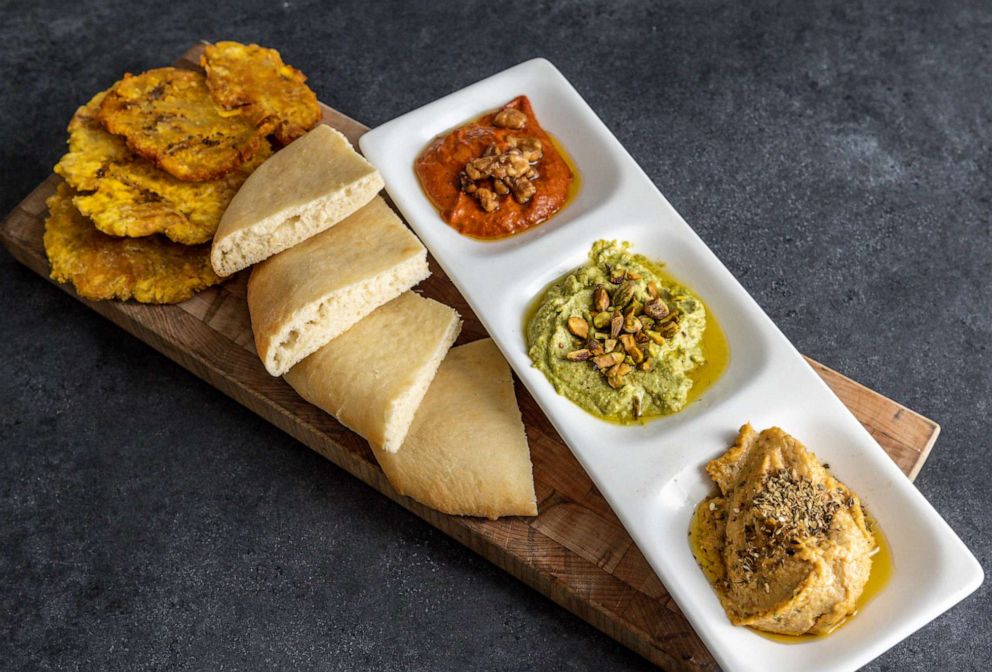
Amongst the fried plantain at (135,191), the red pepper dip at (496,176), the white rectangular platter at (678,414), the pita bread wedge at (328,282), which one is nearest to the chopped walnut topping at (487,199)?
the red pepper dip at (496,176)

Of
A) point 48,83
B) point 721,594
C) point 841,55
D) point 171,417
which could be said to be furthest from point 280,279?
point 841,55

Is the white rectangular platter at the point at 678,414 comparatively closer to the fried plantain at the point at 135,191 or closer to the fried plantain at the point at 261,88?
the fried plantain at the point at 261,88

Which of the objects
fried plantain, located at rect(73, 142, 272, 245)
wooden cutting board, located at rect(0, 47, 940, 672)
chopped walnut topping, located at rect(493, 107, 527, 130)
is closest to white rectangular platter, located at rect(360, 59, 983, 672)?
chopped walnut topping, located at rect(493, 107, 527, 130)

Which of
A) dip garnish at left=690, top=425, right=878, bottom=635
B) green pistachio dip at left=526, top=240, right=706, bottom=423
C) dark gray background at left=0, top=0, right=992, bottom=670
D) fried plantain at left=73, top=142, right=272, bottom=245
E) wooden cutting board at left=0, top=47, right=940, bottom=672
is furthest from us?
fried plantain at left=73, top=142, right=272, bottom=245

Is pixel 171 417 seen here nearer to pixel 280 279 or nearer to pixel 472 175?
pixel 280 279

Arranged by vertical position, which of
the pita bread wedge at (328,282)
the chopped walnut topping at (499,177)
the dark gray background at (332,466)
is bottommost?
the dark gray background at (332,466)

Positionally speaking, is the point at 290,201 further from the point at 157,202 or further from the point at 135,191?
the point at 135,191

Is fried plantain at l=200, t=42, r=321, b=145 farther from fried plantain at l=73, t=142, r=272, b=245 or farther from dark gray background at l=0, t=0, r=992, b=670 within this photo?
dark gray background at l=0, t=0, r=992, b=670
